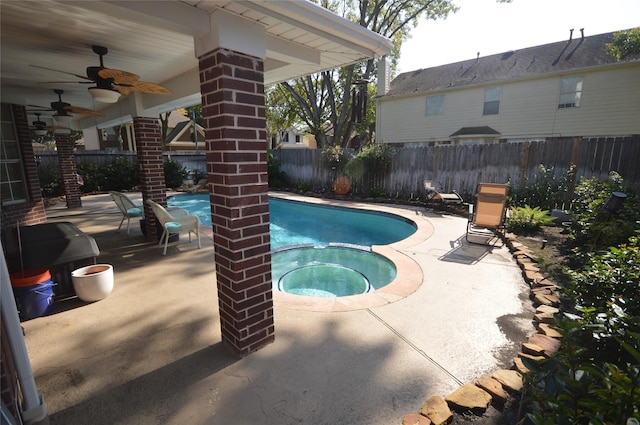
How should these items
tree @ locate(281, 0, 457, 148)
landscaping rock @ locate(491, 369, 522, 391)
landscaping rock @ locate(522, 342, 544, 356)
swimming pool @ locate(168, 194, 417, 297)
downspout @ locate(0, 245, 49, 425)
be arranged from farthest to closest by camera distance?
tree @ locate(281, 0, 457, 148)
swimming pool @ locate(168, 194, 417, 297)
landscaping rock @ locate(522, 342, 544, 356)
landscaping rock @ locate(491, 369, 522, 391)
downspout @ locate(0, 245, 49, 425)

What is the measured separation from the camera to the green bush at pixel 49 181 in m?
11.6

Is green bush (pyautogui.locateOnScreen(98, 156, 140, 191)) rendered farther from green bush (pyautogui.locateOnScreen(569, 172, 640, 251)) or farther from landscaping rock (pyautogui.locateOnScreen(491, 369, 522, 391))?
green bush (pyautogui.locateOnScreen(569, 172, 640, 251))

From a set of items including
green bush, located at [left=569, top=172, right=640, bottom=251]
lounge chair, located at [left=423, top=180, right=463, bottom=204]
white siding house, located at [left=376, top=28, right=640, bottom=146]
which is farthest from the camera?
white siding house, located at [left=376, top=28, right=640, bottom=146]

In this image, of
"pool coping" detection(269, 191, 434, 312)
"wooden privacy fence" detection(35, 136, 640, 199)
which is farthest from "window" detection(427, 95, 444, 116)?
"pool coping" detection(269, 191, 434, 312)

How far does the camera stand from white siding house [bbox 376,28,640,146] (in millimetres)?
11672

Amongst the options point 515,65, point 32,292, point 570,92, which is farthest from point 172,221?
point 515,65

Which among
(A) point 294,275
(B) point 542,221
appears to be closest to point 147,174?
(A) point 294,275

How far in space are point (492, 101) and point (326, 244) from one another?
12.7 metres

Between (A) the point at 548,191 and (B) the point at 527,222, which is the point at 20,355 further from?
(A) the point at 548,191

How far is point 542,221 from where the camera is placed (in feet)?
19.5

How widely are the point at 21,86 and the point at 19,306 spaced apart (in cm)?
413

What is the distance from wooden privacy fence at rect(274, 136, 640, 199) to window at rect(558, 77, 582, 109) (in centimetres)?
669

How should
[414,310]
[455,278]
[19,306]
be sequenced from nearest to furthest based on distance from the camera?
[19,306] → [414,310] → [455,278]

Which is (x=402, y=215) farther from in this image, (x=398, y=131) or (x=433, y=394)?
(x=398, y=131)
